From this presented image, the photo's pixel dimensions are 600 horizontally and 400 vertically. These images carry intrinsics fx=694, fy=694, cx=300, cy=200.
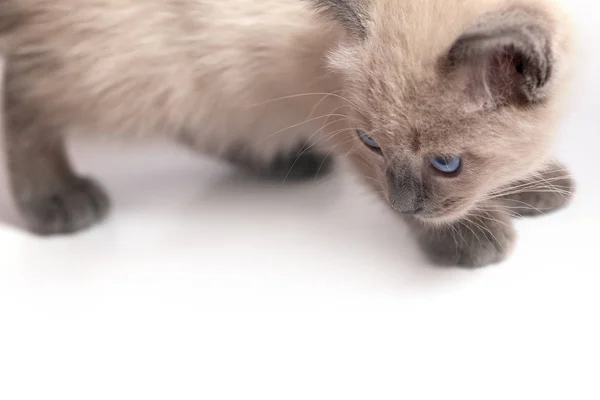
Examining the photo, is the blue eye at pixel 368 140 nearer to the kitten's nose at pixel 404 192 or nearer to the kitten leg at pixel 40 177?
the kitten's nose at pixel 404 192

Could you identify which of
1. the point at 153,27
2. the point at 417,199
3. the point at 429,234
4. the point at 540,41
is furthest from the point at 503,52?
the point at 153,27

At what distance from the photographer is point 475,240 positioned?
105 cm

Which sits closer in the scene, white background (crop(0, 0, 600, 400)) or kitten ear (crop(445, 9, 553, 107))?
kitten ear (crop(445, 9, 553, 107))

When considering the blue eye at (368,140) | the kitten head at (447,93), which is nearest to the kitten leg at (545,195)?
the kitten head at (447,93)

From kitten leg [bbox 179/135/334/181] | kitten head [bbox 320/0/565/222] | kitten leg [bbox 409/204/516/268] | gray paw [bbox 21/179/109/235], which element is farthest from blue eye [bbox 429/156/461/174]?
gray paw [bbox 21/179/109/235]

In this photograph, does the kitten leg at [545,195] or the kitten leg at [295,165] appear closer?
the kitten leg at [545,195]

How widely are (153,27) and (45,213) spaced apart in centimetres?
38

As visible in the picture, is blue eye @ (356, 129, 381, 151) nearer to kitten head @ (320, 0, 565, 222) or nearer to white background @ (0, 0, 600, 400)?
kitten head @ (320, 0, 565, 222)

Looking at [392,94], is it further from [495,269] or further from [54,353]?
[54,353]

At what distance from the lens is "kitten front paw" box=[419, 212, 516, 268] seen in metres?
1.03

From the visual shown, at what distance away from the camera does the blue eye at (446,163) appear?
2.78ft

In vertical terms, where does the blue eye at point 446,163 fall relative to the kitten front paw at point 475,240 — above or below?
above

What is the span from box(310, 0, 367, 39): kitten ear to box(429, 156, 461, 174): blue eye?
182 millimetres

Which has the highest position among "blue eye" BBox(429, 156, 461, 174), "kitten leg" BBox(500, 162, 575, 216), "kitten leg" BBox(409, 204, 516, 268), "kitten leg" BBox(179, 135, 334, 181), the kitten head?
the kitten head
